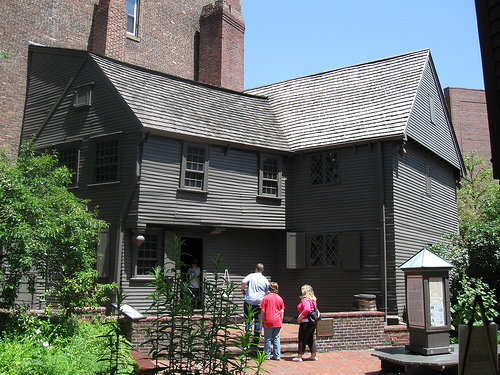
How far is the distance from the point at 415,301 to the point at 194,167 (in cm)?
886

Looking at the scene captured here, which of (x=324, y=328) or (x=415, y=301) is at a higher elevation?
(x=415, y=301)

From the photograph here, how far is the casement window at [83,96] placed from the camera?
17562mm

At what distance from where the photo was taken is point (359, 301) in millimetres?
15031

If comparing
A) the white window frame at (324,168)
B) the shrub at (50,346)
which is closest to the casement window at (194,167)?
the white window frame at (324,168)

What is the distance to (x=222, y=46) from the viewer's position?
26.2 meters

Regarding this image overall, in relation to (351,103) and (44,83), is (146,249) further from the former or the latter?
(351,103)

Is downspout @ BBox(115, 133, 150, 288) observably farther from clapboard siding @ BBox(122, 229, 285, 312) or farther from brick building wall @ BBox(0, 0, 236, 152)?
brick building wall @ BBox(0, 0, 236, 152)

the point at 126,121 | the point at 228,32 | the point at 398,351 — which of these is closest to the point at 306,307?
the point at 398,351

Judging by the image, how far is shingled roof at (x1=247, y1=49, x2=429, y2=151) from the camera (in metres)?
17.6

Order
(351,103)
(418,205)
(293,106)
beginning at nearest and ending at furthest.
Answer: (418,205), (351,103), (293,106)

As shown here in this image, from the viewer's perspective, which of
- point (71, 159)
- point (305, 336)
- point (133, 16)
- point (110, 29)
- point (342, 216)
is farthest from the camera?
point (133, 16)

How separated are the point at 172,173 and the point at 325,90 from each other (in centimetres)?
807

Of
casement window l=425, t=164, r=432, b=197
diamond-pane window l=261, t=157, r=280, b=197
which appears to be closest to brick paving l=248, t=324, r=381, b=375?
diamond-pane window l=261, t=157, r=280, b=197

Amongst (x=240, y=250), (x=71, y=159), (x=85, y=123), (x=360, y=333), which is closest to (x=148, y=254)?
(x=240, y=250)
